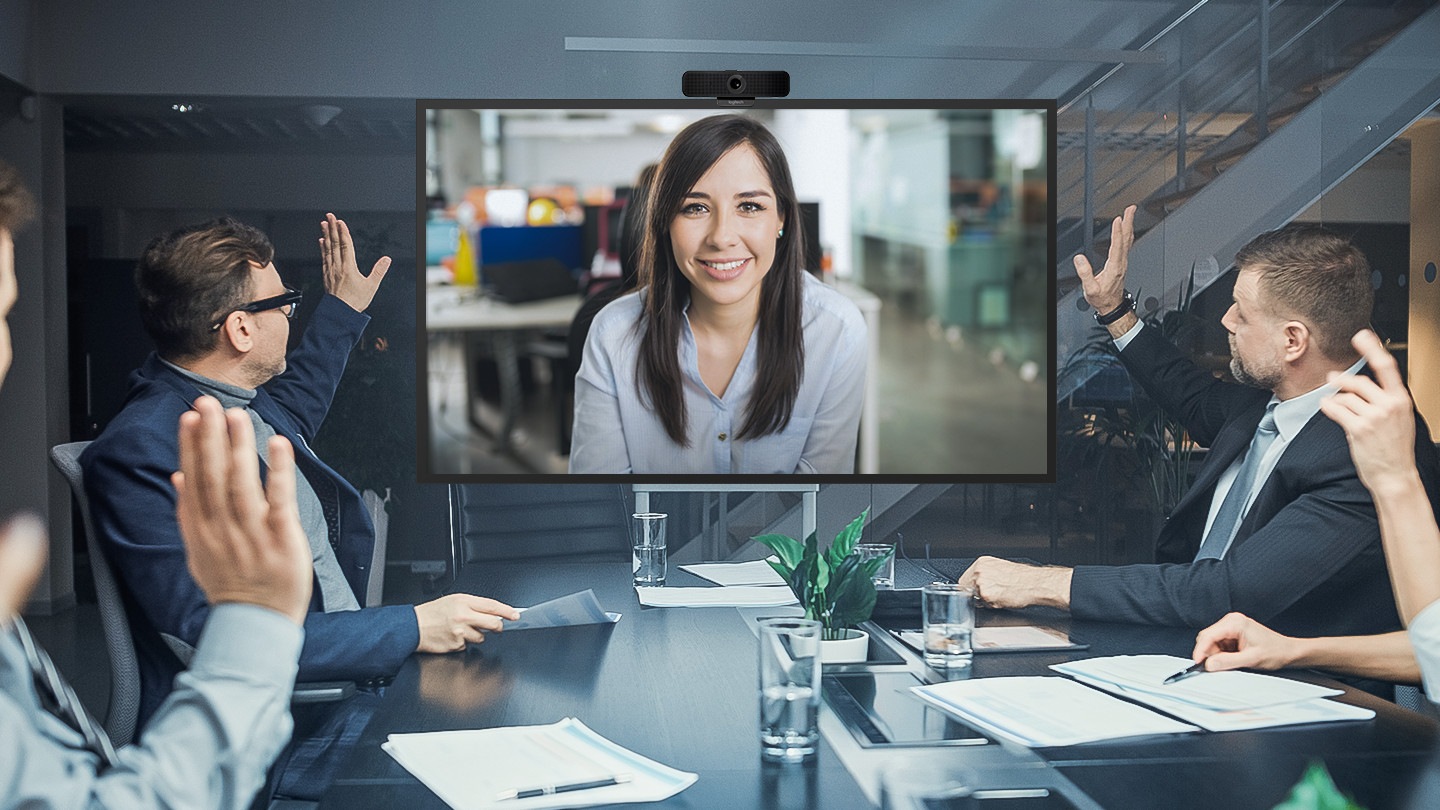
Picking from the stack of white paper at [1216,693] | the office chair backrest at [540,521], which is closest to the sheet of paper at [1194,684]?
the stack of white paper at [1216,693]

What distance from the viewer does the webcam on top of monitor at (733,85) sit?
3.43m

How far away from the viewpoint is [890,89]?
3.67 meters

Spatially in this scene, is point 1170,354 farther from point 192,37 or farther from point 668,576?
point 192,37

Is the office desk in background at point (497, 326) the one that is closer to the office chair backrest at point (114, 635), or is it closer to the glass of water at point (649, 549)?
the glass of water at point (649, 549)

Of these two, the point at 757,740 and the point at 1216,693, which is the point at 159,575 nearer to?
the point at 757,740

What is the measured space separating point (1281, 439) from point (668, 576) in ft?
4.65

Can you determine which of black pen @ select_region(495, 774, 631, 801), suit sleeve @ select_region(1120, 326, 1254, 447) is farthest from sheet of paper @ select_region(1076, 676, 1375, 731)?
suit sleeve @ select_region(1120, 326, 1254, 447)

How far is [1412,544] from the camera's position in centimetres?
195

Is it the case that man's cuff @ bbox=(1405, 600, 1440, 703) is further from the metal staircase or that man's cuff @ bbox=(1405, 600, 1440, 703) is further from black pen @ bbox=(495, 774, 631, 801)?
the metal staircase

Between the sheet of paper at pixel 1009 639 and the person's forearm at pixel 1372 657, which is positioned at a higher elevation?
the sheet of paper at pixel 1009 639

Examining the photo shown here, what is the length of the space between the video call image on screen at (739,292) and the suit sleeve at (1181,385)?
1.04 feet

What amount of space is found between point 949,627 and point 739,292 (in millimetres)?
1625

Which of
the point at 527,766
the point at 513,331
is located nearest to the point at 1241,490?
the point at 513,331

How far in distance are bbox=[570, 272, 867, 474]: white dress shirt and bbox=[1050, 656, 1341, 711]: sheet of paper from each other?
1.63 m
